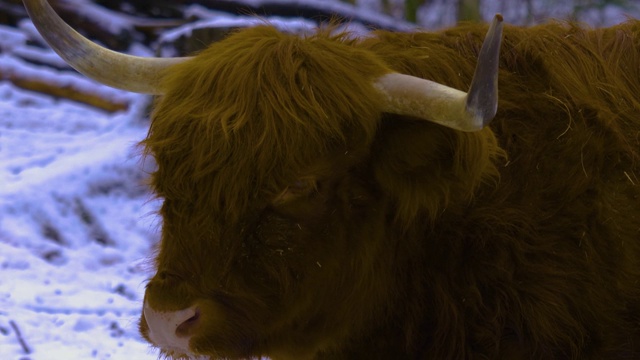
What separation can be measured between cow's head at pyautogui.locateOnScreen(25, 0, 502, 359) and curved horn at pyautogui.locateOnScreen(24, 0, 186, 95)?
5 cm

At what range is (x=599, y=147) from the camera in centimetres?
333

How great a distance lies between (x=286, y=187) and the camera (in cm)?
301

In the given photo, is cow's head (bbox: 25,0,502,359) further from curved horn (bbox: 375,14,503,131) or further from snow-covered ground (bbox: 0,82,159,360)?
snow-covered ground (bbox: 0,82,159,360)

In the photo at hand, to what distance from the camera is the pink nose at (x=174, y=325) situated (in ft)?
9.66

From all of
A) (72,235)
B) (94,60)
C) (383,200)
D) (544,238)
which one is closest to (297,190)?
(383,200)

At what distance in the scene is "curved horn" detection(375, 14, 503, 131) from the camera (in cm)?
258

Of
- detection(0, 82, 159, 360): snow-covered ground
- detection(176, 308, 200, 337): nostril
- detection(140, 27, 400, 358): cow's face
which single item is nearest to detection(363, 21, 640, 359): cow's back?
detection(140, 27, 400, 358): cow's face

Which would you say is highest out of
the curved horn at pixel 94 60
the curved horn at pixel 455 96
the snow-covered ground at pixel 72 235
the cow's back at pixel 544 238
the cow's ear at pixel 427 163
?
the curved horn at pixel 94 60

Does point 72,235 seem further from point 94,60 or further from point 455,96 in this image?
point 455,96

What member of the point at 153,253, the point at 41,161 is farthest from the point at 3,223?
the point at 153,253

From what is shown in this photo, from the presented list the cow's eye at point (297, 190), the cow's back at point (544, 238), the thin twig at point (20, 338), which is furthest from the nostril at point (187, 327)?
the thin twig at point (20, 338)

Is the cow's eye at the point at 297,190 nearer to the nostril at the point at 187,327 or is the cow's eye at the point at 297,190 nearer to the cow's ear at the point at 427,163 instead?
the cow's ear at the point at 427,163

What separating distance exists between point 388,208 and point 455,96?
60 centimetres

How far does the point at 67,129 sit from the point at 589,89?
7.82 metres
